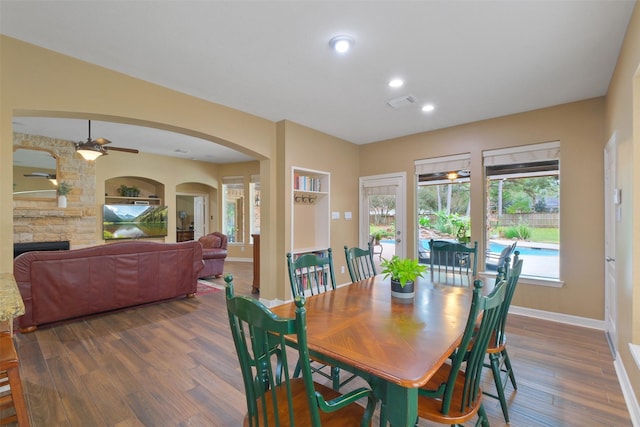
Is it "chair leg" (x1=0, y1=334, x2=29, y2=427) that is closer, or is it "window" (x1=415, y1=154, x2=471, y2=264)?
"chair leg" (x1=0, y1=334, x2=29, y2=427)

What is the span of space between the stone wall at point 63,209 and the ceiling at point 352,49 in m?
4.53

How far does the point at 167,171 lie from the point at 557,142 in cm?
822

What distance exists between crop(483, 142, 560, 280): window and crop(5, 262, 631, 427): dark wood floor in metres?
0.93

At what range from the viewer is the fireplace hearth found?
533 centimetres

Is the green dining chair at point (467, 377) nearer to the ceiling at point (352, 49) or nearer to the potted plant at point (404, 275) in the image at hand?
the potted plant at point (404, 275)

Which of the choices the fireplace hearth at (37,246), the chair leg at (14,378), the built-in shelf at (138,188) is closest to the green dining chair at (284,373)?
the chair leg at (14,378)

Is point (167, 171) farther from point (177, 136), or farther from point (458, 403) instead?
point (458, 403)

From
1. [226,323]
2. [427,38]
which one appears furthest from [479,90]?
[226,323]

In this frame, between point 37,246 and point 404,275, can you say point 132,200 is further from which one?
point 404,275

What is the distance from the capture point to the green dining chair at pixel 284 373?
0.95m

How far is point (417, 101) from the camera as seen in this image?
11.7 ft

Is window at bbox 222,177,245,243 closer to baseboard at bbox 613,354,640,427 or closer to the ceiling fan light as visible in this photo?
the ceiling fan light

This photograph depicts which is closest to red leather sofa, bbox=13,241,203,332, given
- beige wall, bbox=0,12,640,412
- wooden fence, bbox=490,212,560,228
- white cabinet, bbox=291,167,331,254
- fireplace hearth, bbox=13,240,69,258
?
beige wall, bbox=0,12,640,412

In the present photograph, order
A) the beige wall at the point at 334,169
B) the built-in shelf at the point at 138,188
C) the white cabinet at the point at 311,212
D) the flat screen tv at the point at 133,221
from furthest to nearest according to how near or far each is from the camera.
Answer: the built-in shelf at the point at 138,188 < the flat screen tv at the point at 133,221 < the white cabinet at the point at 311,212 < the beige wall at the point at 334,169
